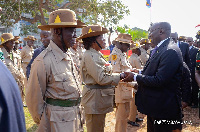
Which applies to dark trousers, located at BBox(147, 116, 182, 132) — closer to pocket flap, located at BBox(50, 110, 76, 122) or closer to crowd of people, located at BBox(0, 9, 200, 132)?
crowd of people, located at BBox(0, 9, 200, 132)

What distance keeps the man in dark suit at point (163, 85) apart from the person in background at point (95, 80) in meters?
0.62

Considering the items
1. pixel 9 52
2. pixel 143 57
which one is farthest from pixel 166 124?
pixel 143 57

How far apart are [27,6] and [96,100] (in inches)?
490

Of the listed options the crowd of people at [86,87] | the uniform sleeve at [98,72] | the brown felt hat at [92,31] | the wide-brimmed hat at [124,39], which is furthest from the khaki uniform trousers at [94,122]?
the wide-brimmed hat at [124,39]

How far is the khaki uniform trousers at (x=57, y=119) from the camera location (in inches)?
87.0

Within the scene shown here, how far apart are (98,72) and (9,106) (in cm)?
225

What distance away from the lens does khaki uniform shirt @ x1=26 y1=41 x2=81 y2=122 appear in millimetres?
2221

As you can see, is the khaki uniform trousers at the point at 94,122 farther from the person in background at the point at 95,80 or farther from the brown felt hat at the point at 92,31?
the brown felt hat at the point at 92,31

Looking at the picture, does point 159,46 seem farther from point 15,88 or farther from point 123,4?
point 123,4

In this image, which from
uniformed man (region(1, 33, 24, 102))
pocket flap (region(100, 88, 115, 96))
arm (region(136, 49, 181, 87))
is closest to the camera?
arm (region(136, 49, 181, 87))

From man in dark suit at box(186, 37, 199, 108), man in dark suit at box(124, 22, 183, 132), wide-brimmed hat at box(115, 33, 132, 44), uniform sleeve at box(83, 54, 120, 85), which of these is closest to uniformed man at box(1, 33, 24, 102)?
wide-brimmed hat at box(115, 33, 132, 44)

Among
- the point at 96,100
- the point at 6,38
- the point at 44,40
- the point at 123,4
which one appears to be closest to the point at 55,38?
the point at 96,100

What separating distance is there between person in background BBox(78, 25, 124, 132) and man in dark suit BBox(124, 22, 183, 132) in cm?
62

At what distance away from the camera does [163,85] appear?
278 centimetres
